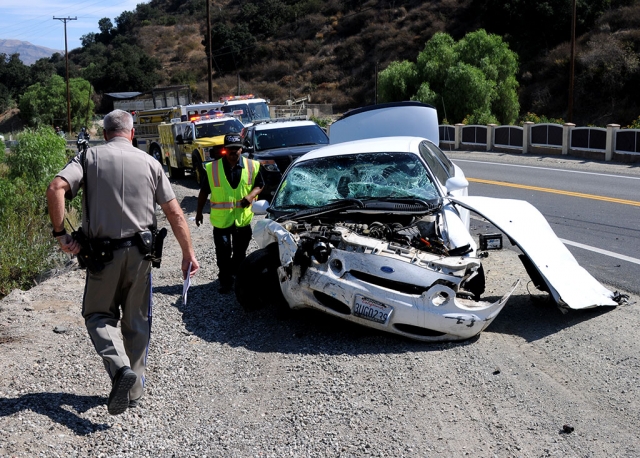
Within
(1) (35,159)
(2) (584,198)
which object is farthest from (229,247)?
(1) (35,159)

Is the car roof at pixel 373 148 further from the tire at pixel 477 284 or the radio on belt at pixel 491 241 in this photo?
the tire at pixel 477 284

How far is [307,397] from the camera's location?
17.3ft

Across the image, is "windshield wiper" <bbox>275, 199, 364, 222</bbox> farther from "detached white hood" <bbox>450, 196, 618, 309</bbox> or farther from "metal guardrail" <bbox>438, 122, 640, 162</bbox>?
"metal guardrail" <bbox>438, 122, 640, 162</bbox>

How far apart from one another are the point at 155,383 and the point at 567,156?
21947 mm

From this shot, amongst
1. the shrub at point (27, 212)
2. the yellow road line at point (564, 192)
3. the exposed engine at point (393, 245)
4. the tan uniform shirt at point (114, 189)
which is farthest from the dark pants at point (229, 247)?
the yellow road line at point (564, 192)

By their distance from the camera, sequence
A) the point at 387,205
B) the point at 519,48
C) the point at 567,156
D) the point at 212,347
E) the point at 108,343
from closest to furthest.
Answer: the point at 108,343 < the point at 212,347 < the point at 387,205 < the point at 567,156 < the point at 519,48

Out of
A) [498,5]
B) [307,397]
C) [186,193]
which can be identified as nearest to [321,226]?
[307,397]

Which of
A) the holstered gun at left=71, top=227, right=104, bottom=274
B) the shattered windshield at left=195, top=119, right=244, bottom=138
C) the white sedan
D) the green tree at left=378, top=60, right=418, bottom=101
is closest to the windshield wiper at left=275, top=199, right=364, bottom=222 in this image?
the white sedan

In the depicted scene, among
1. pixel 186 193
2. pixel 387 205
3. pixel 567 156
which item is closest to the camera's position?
pixel 387 205

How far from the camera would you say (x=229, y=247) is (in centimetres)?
810

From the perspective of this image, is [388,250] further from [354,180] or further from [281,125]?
[281,125]

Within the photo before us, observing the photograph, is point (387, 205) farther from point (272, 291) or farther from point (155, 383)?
point (155, 383)

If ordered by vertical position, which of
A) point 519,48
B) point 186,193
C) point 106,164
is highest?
point 519,48

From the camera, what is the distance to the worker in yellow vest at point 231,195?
7906 millimetres
